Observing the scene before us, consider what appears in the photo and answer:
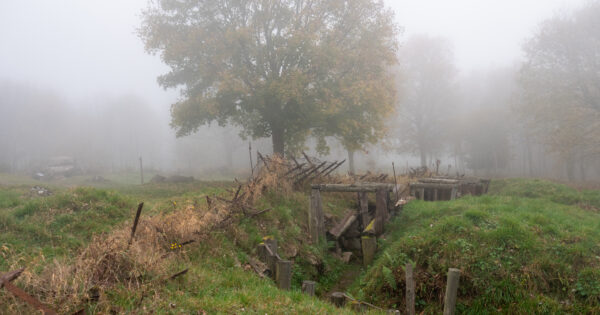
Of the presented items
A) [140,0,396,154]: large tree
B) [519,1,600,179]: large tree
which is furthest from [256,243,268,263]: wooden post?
[519,1,600,179]: large tree

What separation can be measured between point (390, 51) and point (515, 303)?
57.8 ft

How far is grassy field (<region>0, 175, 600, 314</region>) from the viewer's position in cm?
531

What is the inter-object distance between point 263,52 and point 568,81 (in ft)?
71.2

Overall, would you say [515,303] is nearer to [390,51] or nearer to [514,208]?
[514,208]

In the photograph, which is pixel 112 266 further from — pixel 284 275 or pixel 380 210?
pixel 380 210

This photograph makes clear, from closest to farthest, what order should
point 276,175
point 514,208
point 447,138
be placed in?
1. point 514,208
2. point 276,175
3. point 447,138

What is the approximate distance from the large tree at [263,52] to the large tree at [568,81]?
41.9 feet

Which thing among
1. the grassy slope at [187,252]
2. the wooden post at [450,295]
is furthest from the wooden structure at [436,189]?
the wooden post at [450,295]

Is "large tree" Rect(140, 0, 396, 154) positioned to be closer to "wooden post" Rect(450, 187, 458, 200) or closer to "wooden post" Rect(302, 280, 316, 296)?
"wooden post" Rect(450, 187, 458, 200)

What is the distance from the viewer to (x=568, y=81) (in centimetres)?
2581

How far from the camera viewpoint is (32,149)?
5344 cm

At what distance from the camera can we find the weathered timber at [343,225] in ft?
39.1

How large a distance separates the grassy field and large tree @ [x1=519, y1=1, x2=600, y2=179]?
15.4 metres

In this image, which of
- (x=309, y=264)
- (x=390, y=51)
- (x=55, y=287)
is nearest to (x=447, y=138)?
(x=390, y=51)
